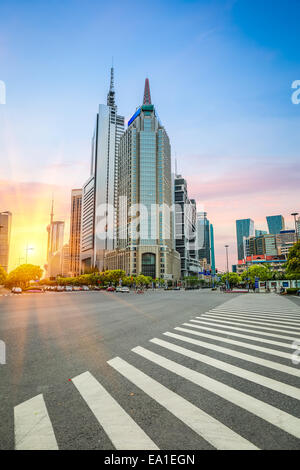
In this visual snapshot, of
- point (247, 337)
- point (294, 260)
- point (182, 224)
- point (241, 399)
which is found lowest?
point (247, 337)

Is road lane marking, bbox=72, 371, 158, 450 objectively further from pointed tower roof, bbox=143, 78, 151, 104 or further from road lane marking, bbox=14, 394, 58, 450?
pointed tower roof, bbox=143, 78, 151, 104

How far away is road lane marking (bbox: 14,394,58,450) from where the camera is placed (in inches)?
102

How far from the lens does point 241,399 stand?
3.66 metres

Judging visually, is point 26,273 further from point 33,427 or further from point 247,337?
point 33,427

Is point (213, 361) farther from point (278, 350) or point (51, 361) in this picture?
point (51, 361)

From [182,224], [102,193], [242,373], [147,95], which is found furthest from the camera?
[182,224]

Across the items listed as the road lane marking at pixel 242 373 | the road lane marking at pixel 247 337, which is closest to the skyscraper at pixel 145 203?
the road lane marking at pixel 247 337

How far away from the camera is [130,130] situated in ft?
458

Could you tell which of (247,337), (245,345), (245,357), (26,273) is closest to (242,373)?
(245,357)

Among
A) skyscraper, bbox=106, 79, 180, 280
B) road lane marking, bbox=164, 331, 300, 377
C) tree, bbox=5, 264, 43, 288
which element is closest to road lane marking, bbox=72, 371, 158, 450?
road lane marking, bbox=164, 331, 300, 377

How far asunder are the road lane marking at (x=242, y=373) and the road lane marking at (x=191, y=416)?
1577 millimetres

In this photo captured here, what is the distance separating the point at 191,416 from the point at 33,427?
1948 mm

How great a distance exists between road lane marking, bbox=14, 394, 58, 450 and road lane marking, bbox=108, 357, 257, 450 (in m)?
1.49

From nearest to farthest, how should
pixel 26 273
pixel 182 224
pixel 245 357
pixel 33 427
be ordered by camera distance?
pixel 33 427 < pixel 245 357 < pixel 26 273 < pixel 182 224
